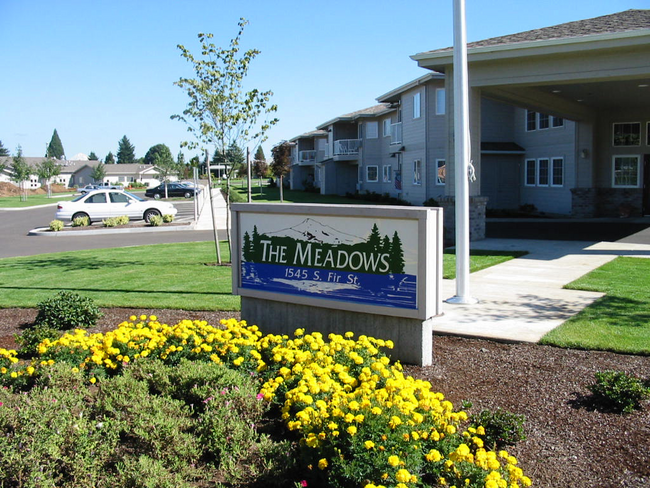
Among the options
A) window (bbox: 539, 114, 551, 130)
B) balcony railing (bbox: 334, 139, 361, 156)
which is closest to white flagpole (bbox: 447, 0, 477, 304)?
window (bbox: 539, 114, 551, 130)

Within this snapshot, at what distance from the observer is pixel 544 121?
90.9 ft

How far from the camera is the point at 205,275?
12773mm

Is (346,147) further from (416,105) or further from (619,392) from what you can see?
(619,392)

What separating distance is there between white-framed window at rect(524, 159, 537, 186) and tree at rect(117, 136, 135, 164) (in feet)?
518

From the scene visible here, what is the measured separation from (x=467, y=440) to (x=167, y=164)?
61.4 metres

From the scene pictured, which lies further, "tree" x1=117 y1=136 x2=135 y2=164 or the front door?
"tree" x1=117 y1=136 x2=135 y2=164

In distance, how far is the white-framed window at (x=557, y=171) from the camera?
26.2m

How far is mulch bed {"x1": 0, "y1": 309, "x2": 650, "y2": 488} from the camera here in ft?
14.5

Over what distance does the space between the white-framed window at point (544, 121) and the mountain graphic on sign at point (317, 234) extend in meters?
22.8

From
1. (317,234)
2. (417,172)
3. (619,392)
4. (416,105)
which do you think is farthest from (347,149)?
(619,392)

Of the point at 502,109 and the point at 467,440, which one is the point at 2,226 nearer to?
the point at 502,109

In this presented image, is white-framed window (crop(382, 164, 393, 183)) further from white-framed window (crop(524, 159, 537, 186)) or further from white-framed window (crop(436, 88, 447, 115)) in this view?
white-framed window (crop(524, 159, 537, 186))

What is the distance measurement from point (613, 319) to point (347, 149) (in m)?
39.6

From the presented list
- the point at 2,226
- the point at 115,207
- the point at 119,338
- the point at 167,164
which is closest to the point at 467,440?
the point at 119,338
